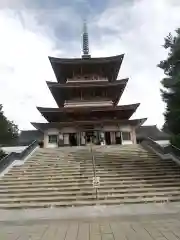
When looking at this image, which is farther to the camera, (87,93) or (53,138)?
(87,93)

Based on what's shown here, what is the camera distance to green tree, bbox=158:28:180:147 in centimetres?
1477

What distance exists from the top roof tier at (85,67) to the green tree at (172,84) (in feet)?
39.7

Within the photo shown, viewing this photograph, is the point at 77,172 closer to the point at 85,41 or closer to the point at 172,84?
the point at 172,84

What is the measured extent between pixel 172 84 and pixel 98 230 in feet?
32.6

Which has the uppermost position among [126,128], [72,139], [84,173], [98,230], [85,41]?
[85,41]

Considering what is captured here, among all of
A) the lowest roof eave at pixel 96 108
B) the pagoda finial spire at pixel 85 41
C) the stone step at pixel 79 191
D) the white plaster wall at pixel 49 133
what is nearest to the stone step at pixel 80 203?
the stone step at pixel 79 191

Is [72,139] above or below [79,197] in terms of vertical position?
above

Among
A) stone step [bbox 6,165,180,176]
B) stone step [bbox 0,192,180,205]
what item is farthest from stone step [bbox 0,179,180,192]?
stone step [bbox 6,165,180,176]

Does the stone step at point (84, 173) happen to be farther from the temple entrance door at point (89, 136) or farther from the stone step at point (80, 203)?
the temple entrance door at point (89, 136)

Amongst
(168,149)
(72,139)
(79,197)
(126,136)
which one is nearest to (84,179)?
(79,197)

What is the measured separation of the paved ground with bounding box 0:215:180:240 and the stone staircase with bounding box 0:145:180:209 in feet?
11.0

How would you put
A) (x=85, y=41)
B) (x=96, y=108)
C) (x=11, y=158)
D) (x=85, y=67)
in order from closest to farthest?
(x=11, y=158), (x=96, y=108), (x=85, y=67), (x=85, y=41)

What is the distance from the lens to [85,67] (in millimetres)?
28719

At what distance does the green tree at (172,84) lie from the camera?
14767 millimetres
